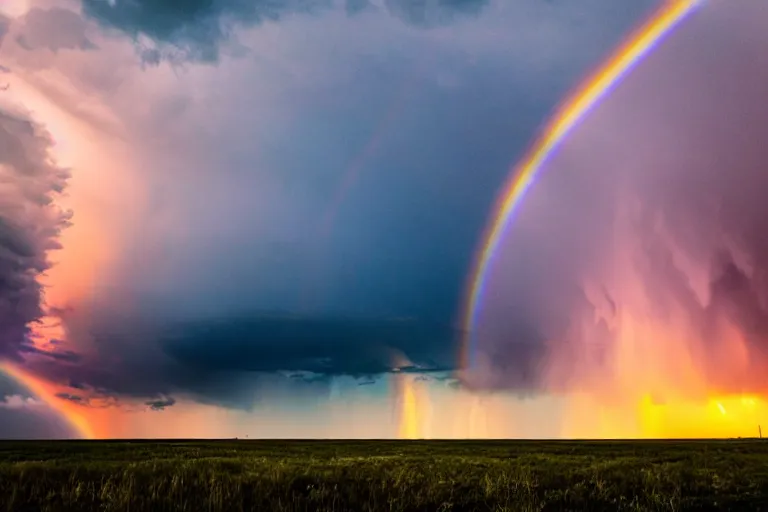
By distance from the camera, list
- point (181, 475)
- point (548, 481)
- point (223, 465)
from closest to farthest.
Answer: point (181, 475) → point (548, 481) → point (223, 465)

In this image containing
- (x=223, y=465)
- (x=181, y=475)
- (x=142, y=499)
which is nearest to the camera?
(x=142, y=499)

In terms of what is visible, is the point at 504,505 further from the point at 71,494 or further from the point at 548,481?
the point at 71,494

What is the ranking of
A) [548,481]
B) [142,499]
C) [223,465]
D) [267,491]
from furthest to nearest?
[223,465], [548,481], [267,491], [142,499]

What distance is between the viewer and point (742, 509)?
19.9 m

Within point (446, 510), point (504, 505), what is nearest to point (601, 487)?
point (504, 505)

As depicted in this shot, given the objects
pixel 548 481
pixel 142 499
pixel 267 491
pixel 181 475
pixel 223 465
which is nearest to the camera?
pixel 142 499

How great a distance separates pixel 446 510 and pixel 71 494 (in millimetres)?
10222

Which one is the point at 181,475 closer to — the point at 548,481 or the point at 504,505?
the point at 504,505

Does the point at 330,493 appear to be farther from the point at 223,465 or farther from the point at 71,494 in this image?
the point at 223,465

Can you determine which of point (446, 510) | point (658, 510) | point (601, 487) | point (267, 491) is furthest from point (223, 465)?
point (658, 510)

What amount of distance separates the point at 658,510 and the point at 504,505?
422 cm

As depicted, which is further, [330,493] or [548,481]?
[548,481]

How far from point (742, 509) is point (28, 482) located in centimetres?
2144

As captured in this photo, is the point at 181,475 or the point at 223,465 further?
the point at 223,465
